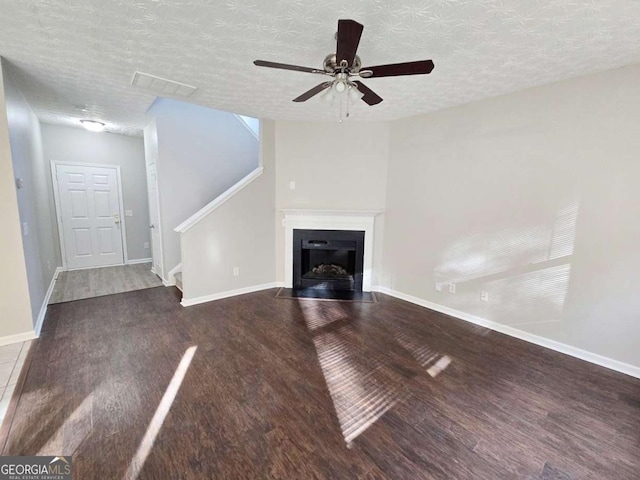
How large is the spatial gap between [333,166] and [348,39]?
8.86 feet

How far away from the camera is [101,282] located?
4598mm

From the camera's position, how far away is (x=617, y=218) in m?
A: 2.38

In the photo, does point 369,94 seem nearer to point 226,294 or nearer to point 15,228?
point 226,294

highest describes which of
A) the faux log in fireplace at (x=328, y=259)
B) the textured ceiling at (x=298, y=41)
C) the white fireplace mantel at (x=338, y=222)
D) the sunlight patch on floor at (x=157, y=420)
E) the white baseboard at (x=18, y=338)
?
the textured ceiling at (x=298, y=41)

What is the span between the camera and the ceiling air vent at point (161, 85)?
2725 millimetres

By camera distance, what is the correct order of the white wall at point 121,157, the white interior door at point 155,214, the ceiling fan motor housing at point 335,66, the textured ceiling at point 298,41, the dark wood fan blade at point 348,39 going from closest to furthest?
1. the dark wood fan blade at point 348,39
2. the textured ceiling at point 298,41
3. the ceiling fan motor housing at point 335,66
4. the white interior door at point 155,214
5. the white wall at point 121,157

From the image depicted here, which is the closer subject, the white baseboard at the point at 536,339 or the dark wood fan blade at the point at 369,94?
the dark wood fan blade at the point at 369,94

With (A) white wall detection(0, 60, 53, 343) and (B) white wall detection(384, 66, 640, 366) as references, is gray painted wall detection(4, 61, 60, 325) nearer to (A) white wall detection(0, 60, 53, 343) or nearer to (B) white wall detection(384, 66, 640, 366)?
(A) white wall detection(0, 60, 53, 343)

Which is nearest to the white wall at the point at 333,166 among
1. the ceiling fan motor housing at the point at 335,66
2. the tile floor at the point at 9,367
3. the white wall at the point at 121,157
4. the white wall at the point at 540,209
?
the white wall at the point at 540,209

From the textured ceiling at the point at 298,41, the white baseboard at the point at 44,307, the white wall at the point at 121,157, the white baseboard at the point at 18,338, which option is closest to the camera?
the textured ceiling at the point at 298,41

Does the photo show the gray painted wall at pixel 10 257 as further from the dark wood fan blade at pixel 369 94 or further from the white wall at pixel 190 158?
the dark wood fan blade at pixel 369 94

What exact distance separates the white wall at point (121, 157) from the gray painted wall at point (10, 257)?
9.60 feet

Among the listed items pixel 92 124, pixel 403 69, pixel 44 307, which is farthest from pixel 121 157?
pixel 403 69

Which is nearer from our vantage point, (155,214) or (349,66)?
(349,66)
